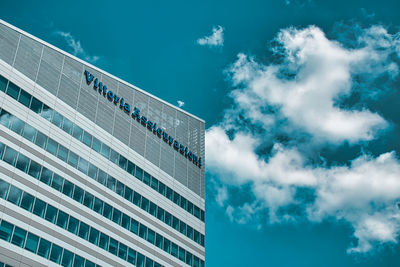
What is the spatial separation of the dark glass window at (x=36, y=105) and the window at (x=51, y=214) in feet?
40.7

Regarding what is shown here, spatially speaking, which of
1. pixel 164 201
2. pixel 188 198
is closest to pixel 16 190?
pixel 164 201

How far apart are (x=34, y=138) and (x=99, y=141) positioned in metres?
11.6

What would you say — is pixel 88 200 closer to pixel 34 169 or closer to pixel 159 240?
pixel 34 169

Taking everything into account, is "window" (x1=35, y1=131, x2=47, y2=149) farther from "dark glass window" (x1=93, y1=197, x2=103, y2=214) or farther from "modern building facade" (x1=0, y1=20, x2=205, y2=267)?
"dark glass window" (x1=93, y1=197, x2=103, y2=214)

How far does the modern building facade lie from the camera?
202 feet

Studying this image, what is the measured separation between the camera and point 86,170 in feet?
234

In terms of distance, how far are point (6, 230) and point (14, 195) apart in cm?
426

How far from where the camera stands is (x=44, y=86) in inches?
2766

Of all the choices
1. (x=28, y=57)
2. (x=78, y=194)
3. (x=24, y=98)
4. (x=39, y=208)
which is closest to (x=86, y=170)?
(x=78, y=194)

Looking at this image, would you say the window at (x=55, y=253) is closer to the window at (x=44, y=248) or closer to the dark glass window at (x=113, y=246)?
the window at (x=44, y=248)

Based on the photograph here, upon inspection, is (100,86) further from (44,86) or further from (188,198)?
(188,198)

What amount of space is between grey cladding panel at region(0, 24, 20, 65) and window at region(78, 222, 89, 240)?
72.0ft

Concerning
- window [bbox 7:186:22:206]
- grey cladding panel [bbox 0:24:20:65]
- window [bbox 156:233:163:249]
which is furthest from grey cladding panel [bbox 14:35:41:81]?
window [bbox 156:233:163:249]

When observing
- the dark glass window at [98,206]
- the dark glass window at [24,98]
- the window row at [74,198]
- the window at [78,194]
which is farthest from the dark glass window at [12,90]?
the dark glass window at [98,206]
